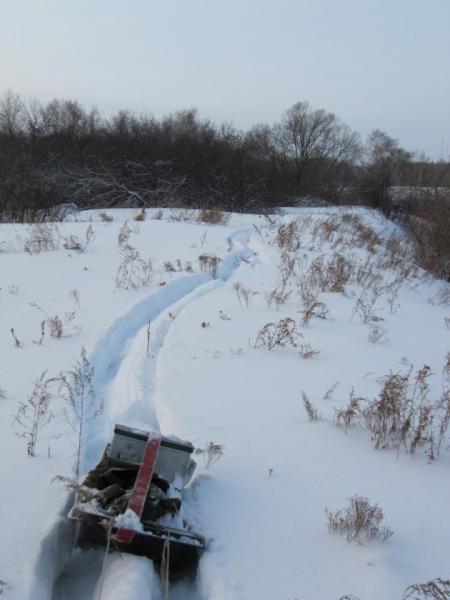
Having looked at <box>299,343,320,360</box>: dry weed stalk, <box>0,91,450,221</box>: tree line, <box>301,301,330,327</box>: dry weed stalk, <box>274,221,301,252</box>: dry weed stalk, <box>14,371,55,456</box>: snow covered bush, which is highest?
<box>0,91,450,221</box>: tree line

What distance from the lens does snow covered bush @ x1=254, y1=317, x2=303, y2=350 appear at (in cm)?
→ 489

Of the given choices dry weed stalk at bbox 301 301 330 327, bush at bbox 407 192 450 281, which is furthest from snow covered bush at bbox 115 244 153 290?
bush at bbox 407 192 450 281

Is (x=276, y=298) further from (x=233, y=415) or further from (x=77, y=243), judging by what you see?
(x=77, y=243)

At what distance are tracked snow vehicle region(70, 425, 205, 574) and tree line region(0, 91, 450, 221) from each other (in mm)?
13583

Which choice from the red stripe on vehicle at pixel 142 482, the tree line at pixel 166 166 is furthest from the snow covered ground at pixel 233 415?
the tree line at pixel 166 166

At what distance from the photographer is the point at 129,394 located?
3855mm

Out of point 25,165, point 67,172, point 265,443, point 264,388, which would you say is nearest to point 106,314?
point 264,388

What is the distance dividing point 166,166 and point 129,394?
831 inches

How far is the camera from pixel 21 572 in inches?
83.0

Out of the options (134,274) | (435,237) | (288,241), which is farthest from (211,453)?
(435,237)

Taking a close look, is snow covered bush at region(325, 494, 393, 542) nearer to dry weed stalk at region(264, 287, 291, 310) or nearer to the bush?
dry weed stalk at region(264, 287, 291, 310)

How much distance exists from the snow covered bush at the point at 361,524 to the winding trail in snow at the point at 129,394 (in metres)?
0.73

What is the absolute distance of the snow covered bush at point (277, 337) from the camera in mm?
4887

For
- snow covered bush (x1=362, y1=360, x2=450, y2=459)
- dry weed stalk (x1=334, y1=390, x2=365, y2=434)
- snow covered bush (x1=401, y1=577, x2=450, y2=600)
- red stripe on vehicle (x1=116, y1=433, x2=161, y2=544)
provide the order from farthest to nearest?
dry weed stalk (x1=334, y1=390, x2=365, y2=434)
snow covered bush (x1=362, y1=360, x2=450, y2=459)
red stripe on vehicle (x1=116, y1=433, x2=161, y2=544)
snow covered bush (x1=401, y1=577, x2=450, y2=600)
